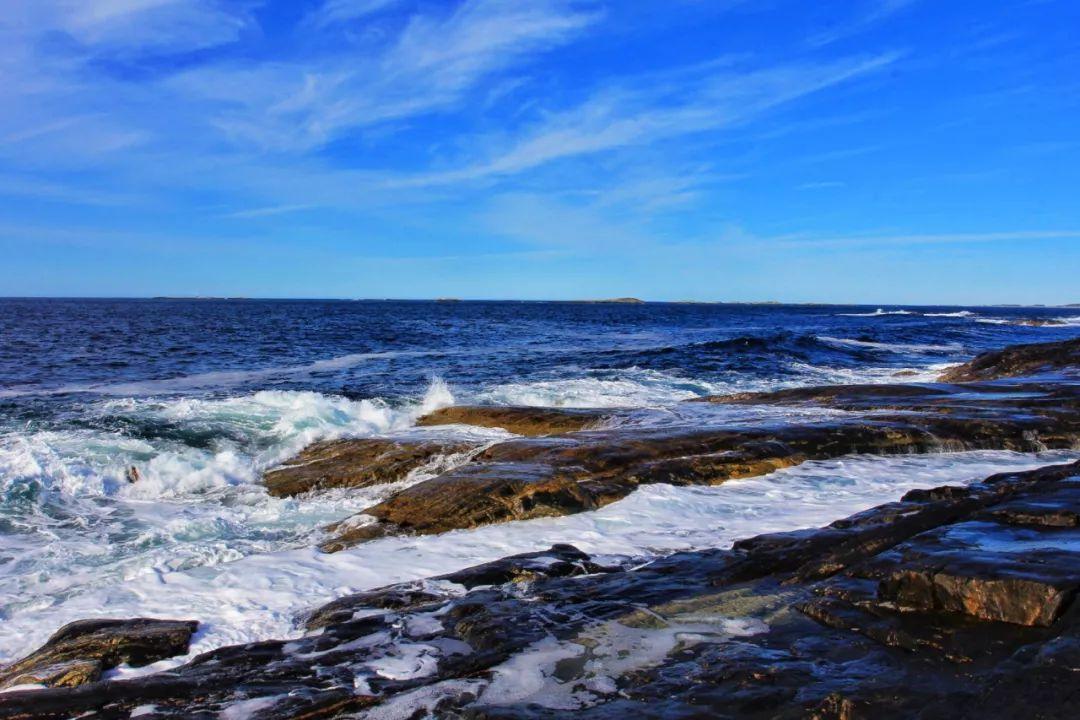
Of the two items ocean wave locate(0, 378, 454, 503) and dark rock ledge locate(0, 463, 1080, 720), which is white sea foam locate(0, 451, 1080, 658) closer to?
dark rock ledge locate(0, 463, 1080, 720)

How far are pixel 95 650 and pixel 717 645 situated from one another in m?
4.61

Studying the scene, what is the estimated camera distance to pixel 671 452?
1082 cm

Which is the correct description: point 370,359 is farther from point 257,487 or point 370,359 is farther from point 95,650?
point 95,650

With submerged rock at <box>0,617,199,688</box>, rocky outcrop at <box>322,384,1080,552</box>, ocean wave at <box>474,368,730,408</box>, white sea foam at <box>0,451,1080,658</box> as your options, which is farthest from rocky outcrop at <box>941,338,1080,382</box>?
submerged rock at <box>0,617,199,688</box>

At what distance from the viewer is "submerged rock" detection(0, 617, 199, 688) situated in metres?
5.05

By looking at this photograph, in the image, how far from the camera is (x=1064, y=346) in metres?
23.4

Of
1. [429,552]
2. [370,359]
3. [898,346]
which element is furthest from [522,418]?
[898,346]

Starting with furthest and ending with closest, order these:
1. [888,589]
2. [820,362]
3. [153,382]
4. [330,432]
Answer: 1. [820,362]
2. [153,382]
3. [330,432]
4. [888,589]

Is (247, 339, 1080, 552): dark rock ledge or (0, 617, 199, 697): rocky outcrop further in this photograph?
(247, 339, 1080, 552): dark rock ledge

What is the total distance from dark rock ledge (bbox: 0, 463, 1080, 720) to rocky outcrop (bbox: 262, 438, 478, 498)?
5.44 meters

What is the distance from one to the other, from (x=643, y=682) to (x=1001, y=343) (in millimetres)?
48951

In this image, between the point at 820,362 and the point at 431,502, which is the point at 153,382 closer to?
the point at 431,502

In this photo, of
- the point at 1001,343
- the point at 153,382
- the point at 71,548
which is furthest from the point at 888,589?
the point at 1001,343

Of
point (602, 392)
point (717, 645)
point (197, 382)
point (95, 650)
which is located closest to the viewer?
point (717, 645)
